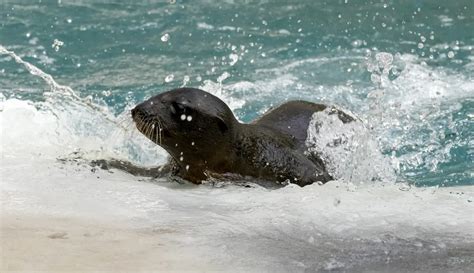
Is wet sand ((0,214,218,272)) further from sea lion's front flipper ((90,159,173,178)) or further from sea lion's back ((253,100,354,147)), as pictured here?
sea lion's back ((253,100,354,147))

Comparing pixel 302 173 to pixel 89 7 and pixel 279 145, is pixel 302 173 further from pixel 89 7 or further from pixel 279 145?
pixel 89 7

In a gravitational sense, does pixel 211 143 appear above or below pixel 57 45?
below

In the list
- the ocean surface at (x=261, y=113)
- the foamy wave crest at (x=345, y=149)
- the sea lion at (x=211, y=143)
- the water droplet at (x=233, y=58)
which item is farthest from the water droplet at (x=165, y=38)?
the sea lion at (x=211, y=143)

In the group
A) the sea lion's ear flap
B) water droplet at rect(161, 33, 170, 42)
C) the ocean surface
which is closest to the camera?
the ocean surface

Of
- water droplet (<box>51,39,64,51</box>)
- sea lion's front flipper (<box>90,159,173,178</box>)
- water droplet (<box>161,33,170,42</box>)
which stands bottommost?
sea lion's front flipper (<box>90,159,173,178</box>)

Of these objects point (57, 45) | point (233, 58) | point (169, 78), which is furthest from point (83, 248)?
point (57, 45)

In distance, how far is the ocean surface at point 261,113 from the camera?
4.23m

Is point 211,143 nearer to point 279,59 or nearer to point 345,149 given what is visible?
point 345,149

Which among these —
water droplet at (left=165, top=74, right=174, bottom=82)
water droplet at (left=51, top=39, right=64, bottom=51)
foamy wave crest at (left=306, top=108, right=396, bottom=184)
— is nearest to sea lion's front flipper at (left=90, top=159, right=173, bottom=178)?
foamy wave crest at (left=306, top=108, right=396, bottom=184)

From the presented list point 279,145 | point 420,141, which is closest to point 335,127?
point 279,145

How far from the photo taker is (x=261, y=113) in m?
8.33

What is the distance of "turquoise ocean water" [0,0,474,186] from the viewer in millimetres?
7805

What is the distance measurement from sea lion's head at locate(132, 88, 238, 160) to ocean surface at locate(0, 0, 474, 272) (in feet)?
0.79

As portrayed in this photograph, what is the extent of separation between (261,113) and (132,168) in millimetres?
2524
